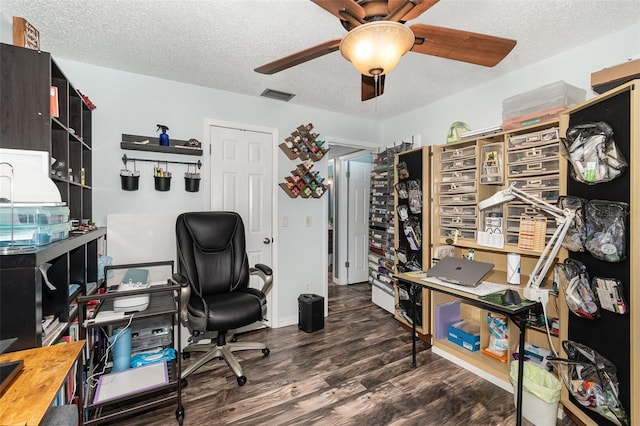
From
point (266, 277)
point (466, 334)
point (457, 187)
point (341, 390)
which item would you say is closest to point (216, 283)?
point (266, 277)

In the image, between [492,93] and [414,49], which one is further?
[492,93]

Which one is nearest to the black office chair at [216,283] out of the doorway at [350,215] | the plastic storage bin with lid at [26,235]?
the plastic storage bin with lid at [26,235]

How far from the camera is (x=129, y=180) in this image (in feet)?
8.14

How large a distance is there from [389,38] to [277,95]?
2103 millimetres

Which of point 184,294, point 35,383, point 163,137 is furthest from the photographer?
point 163,137

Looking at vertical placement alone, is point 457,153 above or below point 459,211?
above

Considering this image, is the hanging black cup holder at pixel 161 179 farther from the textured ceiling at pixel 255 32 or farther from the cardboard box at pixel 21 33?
the cardboard box at pixel 21 33

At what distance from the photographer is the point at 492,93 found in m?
2.73

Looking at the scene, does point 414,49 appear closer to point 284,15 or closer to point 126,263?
point 284,15

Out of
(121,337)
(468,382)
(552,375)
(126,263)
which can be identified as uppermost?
(126,263)

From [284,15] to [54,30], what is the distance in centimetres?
152

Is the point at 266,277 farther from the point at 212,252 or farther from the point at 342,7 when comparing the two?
the point at 342,7

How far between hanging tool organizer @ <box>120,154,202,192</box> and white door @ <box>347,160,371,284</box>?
2677mm

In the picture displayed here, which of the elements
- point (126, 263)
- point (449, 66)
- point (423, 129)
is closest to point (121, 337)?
point (126, 263)
